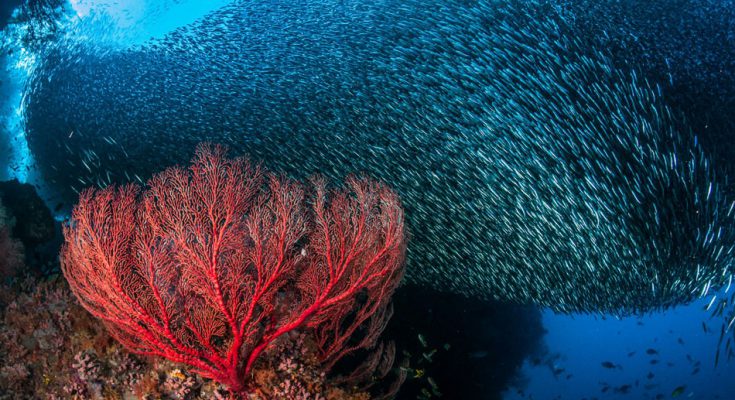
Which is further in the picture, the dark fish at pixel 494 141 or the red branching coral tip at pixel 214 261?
the dark fish at pixel 494 141

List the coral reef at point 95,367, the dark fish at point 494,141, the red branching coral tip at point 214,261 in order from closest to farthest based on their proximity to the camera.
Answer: the red branching coral tip at point 214,261 < the coral reef at point 95,367 < the dark fish at point 494,141

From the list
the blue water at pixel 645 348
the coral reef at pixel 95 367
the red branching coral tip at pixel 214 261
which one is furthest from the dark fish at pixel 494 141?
the blue water at pixel 645 348

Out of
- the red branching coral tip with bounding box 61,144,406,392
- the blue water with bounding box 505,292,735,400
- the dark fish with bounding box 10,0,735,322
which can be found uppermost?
the red branching coral tip with bounding box 61,144,406,392

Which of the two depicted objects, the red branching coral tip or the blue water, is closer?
the red branching coral tip

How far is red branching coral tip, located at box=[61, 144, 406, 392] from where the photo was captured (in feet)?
11.3

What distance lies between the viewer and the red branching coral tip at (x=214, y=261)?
11.3 feet

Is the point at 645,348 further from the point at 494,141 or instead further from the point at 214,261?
the point at 214,261

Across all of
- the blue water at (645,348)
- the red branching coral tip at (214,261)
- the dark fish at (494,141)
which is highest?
the red branching coral tip at (214,261)

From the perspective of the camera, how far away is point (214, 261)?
3.37m

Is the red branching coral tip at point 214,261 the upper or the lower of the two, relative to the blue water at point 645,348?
upper

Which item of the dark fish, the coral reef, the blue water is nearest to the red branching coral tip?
the coral reef

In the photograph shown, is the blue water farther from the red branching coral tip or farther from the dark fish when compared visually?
the red branching coral tip

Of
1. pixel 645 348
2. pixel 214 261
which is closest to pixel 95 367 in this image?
pixel 214 261

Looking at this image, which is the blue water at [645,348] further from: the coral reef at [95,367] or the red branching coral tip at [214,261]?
the red branching coral tip at [214,261]
